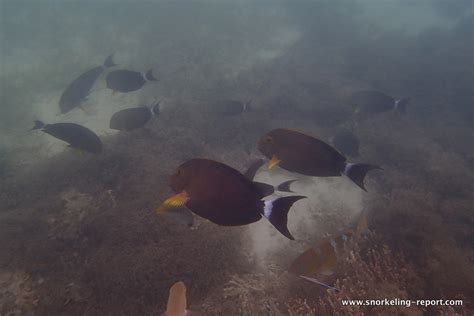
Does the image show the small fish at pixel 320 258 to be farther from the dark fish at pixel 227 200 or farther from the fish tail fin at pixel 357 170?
the dark fish at pixel 227 200

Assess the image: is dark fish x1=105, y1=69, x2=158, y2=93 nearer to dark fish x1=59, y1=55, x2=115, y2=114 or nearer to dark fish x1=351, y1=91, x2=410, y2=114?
dark fish x1=59, y1=55, x2=115, y2=114

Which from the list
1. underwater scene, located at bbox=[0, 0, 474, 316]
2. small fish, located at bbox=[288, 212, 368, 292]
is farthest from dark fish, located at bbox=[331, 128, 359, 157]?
small fish, located at bbox=[288, 212, 368, 292]

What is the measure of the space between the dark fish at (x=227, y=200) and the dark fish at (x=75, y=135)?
12.5ft

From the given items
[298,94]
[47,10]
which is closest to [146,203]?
[298,94]

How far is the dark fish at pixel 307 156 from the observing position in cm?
288

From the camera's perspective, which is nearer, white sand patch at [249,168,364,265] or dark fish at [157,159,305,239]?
dark fish at [157,159,305,239]

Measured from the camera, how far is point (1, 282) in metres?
3.76

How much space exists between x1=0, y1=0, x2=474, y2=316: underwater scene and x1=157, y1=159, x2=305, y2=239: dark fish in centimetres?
1

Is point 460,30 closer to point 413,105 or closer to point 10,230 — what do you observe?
point 413,105

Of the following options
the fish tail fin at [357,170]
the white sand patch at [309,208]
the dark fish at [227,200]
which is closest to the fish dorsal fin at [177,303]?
the dark fish at [227,200]

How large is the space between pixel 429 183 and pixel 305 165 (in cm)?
604

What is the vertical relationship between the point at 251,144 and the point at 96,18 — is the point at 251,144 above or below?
below

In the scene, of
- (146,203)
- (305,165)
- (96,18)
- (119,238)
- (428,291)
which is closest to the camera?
(305,165)

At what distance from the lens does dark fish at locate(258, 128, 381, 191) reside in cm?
288
